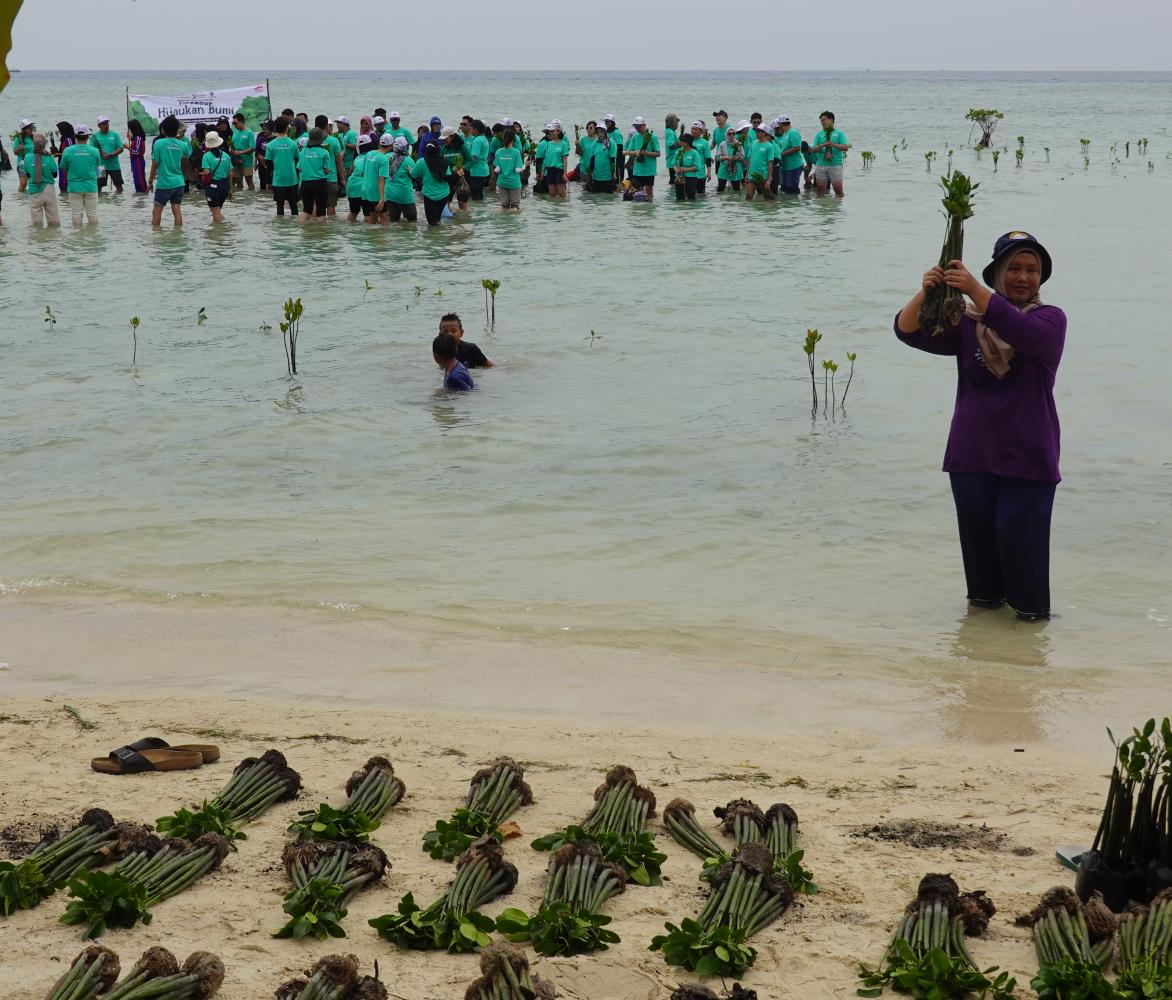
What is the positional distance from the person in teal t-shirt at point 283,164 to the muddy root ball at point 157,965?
835 inches

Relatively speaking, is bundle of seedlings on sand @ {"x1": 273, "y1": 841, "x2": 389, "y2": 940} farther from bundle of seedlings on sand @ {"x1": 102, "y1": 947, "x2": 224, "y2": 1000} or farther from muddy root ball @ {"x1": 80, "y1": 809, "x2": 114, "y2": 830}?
muddy root ball @ {"x1": 80, "y1": 809, "x2": 114, "y2": 830}

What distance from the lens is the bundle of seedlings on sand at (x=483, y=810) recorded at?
4664 mm

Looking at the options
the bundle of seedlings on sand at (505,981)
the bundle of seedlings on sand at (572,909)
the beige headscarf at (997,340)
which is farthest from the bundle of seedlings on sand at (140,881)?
the beige headscarf at (997,340)

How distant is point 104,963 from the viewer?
11.9ft

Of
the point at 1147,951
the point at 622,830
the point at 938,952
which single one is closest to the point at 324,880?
the point at 622,830

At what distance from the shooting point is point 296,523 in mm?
9297

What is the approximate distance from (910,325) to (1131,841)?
2924 mm

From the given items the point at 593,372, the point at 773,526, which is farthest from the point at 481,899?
the point at 593,372

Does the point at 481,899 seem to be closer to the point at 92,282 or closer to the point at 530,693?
the point at 530,693

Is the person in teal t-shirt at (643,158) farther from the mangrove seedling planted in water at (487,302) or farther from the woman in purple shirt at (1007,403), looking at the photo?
the woman in purple shirt at (1007,403)

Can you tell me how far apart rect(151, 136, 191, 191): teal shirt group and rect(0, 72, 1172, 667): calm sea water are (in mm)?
879

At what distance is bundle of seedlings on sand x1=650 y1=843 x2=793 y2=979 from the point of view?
3.91 m

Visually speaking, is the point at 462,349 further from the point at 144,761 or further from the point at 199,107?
the point at 199,107

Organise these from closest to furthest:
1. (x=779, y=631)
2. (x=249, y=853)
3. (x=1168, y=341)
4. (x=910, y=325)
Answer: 1. (x=249, y=853)
2. (x=910, y=325)
3. (x=779, y=631)
4. (x=1168, y=341)
